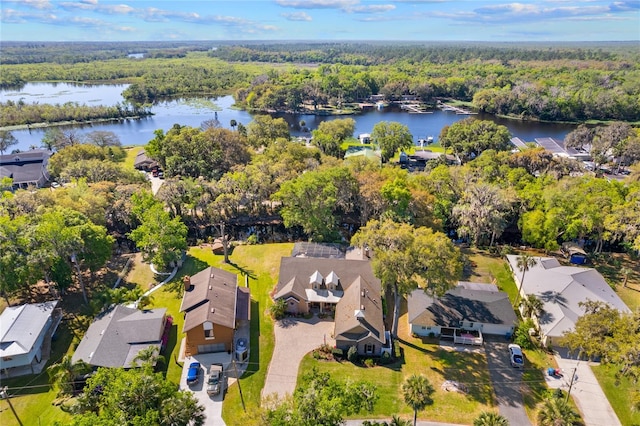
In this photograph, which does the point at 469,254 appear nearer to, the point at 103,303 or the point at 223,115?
the point at 103,303

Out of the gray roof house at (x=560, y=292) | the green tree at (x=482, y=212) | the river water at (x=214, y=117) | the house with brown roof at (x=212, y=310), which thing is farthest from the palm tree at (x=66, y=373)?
the river water at (x=214, y=117)

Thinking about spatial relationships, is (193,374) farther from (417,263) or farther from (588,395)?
(588,395)

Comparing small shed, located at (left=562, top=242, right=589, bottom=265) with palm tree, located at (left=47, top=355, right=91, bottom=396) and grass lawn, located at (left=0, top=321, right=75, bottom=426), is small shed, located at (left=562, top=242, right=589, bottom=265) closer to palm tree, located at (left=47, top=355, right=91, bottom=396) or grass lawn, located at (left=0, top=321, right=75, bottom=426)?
palm tree, located at (left=47, top=355, right=91, bottom=396)

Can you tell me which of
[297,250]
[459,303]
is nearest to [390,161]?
[297,250]

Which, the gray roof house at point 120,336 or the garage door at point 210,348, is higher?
the gray roof house at point 120,336

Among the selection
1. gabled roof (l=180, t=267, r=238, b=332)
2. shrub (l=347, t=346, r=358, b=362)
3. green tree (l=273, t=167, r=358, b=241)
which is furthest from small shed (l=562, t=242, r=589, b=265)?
gabled roof (l=180, t=267, r=238, b=332)

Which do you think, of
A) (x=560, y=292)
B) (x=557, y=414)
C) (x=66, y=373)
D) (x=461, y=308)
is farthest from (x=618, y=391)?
(x=66, y=373)

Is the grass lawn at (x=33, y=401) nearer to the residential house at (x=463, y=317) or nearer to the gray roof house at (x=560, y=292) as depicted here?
the residential house at (x=463, y=317)
